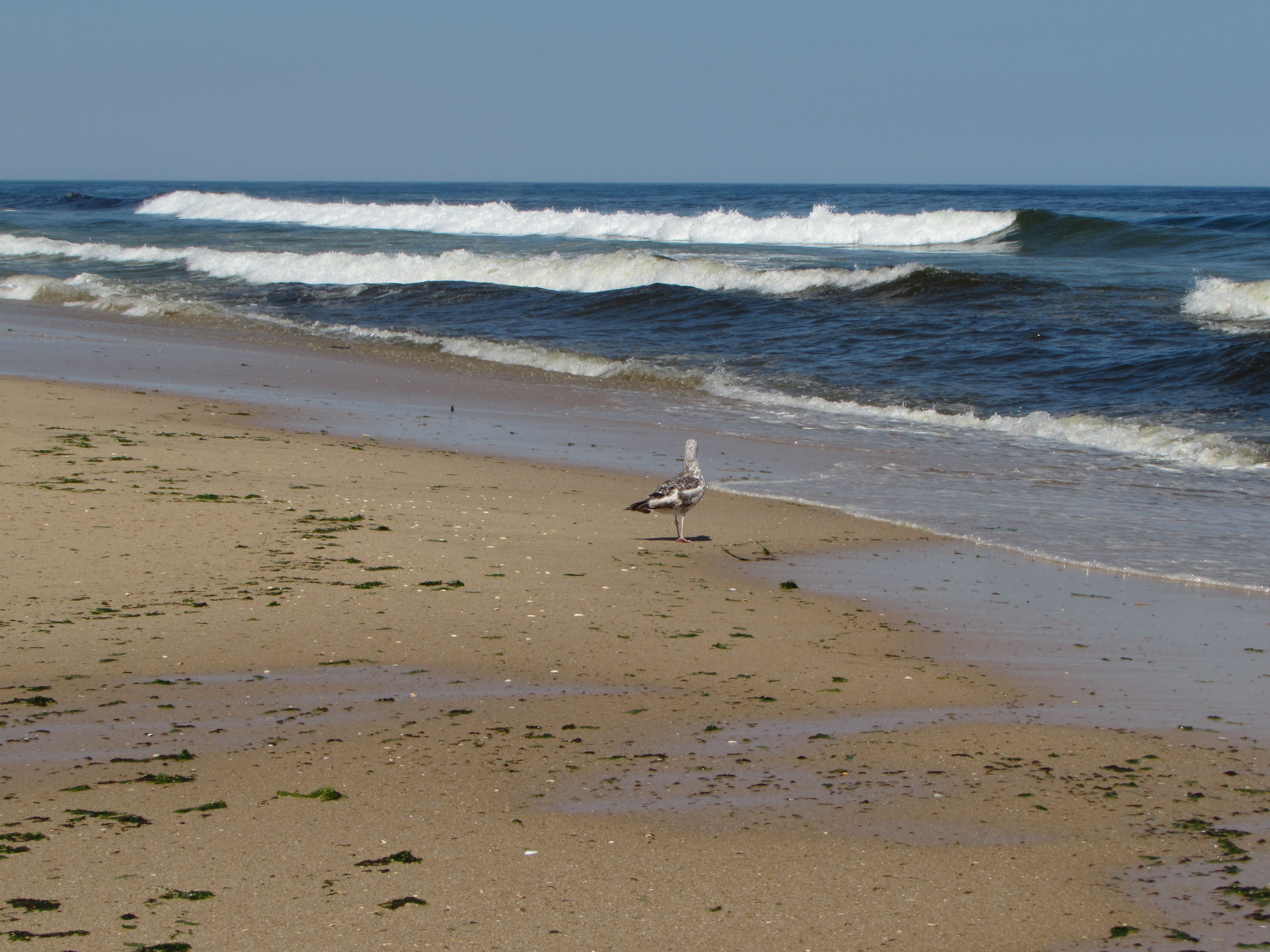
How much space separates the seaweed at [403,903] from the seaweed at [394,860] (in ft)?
0.64

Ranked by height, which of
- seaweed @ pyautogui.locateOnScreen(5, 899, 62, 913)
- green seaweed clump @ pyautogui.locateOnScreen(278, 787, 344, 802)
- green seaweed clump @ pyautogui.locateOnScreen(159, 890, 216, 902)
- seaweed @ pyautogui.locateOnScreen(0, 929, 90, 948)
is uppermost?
seaweed @ pyautogui.locateOnScreen(5, 899, 62, 913)

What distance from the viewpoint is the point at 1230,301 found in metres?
17.7

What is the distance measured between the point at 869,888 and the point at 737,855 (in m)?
0.36

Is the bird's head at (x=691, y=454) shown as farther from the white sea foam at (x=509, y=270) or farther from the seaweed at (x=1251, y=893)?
the white sea foam at (x=509, y=270)

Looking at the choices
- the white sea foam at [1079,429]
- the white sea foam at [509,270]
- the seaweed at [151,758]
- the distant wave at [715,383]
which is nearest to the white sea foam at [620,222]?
the white sea foam at [509,270]

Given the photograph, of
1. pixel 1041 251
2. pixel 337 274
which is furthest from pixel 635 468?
pixel 1041 251

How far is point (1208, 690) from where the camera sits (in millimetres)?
4734

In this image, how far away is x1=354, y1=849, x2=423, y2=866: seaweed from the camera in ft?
10.1

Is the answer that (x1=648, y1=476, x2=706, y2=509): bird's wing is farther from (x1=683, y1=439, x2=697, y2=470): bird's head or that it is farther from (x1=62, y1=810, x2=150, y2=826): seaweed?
Answer: (x1=62, y1=810, x2=150, y2=826): seaweed

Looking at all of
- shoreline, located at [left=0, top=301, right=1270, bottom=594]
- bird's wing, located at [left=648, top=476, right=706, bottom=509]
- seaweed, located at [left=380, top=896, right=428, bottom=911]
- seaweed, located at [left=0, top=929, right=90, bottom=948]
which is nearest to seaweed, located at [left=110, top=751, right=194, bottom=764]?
seaweed, located at [left=0, top=929, right=90, bottom=948]

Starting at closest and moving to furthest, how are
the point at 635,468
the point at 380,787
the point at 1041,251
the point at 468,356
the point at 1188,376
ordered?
the point at 380,787, the point at 635,468, the point at 1188,376, the point at 468,356, the point at 1041,251

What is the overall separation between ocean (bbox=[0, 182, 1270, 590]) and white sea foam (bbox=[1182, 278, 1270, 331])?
0.06 m

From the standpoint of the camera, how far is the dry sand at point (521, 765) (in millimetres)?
2902

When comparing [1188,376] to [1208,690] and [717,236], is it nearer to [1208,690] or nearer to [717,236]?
[1208,690]
